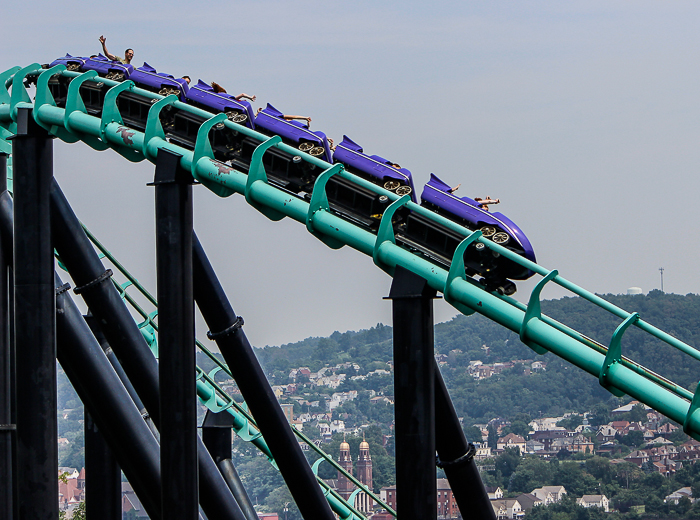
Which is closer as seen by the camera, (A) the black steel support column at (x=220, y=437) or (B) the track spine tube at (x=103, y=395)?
(B) the track spine tube at (x=103, y=395)

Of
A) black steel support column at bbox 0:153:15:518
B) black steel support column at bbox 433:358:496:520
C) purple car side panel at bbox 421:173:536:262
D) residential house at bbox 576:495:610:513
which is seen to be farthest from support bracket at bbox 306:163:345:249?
residential house at bbox 576:495:610:513

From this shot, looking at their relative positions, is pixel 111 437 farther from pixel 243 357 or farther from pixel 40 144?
pixel 40 144

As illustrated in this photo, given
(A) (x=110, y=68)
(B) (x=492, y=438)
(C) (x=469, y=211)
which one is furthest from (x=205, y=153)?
(B) (x=492, y=438)

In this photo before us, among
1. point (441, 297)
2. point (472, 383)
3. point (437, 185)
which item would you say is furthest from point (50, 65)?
point (472, 383)

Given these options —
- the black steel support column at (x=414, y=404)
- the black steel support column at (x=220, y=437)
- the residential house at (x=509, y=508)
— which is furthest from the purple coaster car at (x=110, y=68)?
the residential house at (x=509, y=508)

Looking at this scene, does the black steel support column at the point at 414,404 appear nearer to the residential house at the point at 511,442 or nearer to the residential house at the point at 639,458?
the residential house at the point at 639,458

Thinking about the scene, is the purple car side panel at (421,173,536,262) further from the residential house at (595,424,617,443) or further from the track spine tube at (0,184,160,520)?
the residential house at (595,424,617,443)
